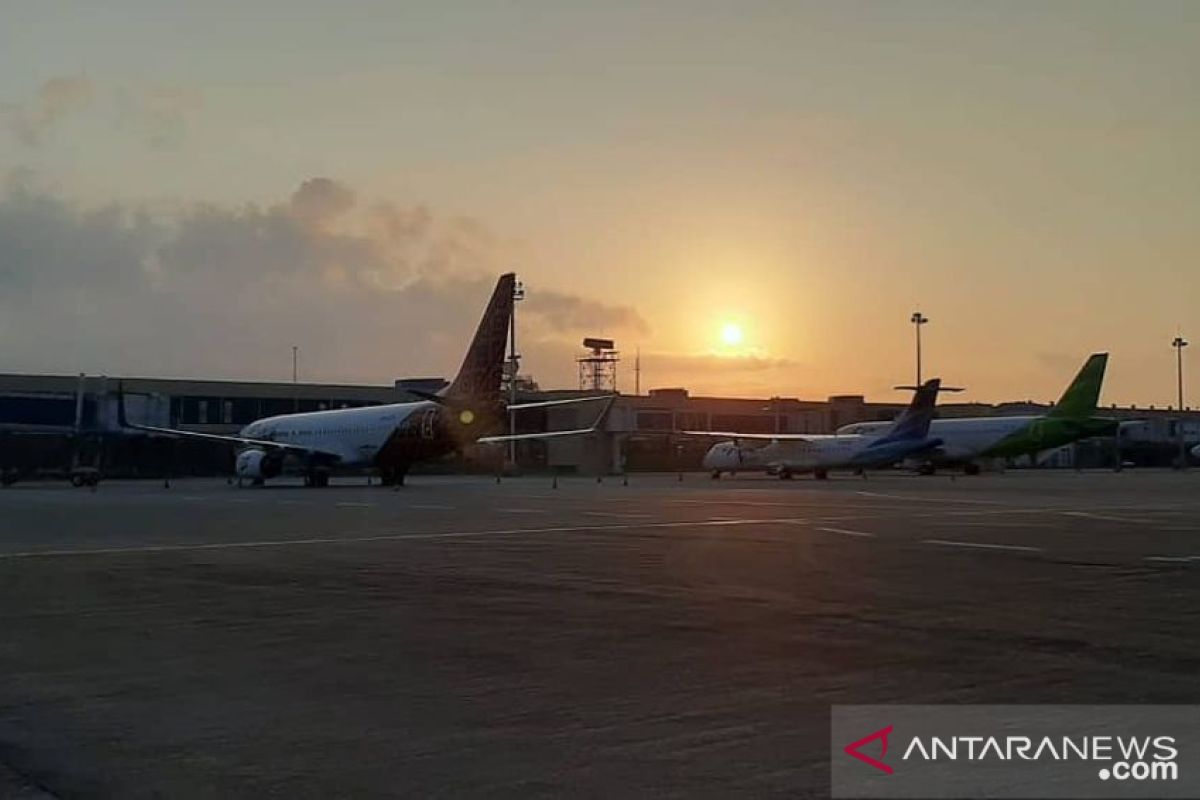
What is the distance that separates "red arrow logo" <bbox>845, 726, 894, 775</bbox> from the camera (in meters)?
6.83

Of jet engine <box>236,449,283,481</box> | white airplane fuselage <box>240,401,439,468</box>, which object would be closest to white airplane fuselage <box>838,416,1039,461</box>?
white airplane fuselage <box>240,401,439,468</box>

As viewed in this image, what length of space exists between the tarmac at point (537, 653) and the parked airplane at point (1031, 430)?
53856 millimetres

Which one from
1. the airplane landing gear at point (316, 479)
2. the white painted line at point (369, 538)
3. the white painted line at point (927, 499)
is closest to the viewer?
the white painted line at point (369, 538)

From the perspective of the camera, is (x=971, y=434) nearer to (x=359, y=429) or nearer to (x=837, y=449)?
(x=837, y=449)

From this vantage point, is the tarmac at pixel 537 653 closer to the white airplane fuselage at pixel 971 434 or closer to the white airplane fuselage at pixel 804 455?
the white airplane fuselage at pixel 804 455

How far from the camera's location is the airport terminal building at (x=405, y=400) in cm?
8275

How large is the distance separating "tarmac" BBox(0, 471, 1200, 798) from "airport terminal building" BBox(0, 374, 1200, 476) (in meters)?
56.6

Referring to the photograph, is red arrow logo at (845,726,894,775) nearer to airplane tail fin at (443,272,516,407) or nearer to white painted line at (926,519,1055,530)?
white painted line at (926,519,1055,530)

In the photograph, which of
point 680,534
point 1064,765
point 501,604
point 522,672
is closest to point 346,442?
point 680,534

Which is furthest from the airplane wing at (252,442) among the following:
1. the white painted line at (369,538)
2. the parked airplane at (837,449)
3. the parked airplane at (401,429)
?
the white painted line at (369,538)

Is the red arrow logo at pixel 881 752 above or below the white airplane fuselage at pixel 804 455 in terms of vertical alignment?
below

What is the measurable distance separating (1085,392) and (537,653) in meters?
69.7

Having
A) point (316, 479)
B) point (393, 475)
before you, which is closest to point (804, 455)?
point (393, 475)

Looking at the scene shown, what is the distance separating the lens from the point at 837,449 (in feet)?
244
